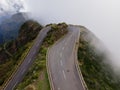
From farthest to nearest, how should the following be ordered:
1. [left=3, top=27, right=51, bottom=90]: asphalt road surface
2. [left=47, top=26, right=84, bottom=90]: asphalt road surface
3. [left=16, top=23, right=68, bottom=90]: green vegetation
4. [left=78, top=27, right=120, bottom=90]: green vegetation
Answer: [left=3, top=27, right=51, bottom=90]: asphalt road surface → [left=78, top=27, right=120, bottom=90]: green vegetation → [left=16, top=23, right=68, bottom=90]: green vegetation → [left=47, top=26, right=84, bottom=90]: asphalt road surface

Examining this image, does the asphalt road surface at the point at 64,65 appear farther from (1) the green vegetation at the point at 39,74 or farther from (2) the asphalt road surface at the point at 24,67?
(2) the asphalt road surface at the point at 24,67

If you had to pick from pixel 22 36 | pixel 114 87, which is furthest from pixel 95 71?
pixel 22 36

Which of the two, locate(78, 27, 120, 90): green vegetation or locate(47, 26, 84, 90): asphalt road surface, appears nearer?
locate(47, 26, 84, 90): asphalt road surface

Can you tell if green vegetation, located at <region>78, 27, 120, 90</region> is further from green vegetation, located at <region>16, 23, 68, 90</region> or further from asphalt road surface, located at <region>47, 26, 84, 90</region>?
green vegetation, located at <region>16, 23, 68, 90</region>

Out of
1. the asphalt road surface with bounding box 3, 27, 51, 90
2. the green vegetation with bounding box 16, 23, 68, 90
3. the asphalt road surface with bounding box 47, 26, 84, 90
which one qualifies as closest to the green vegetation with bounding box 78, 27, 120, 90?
the asphalt road surface with bounding box 47, 26, 84, 90

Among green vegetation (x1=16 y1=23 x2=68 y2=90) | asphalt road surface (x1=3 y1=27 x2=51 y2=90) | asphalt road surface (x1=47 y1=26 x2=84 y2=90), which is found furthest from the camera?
asphalt road surface (x1=3 y1=27 x2=51 y2=90)

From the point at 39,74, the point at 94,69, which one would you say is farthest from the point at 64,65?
the point at 94,69

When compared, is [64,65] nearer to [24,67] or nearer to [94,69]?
[94,69]
